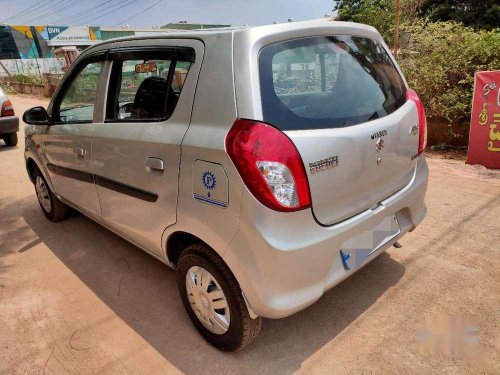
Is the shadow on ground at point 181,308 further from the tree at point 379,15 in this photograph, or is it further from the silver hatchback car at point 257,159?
the tree at point 379,15

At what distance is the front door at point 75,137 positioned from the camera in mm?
3006

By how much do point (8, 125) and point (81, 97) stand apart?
5855 mm

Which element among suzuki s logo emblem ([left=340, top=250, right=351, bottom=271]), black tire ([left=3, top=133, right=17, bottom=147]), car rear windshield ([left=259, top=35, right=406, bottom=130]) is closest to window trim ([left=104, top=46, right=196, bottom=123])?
car rear windshield ([left=259, top=35, right=406, bottom=130])

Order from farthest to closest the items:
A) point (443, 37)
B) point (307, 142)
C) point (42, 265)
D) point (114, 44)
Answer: point (443, 37)
point (42, 265)
point (114, 44)
point (307, 142)

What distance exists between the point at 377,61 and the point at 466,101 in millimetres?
3775

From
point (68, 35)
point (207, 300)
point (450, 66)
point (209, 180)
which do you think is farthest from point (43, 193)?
point (68, 35)

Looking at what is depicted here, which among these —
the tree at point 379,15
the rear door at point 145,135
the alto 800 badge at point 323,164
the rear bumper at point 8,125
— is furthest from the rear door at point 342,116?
the tree at point 379,15

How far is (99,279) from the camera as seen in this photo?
317 centimetres

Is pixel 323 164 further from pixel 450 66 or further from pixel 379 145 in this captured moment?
pixel 450 66

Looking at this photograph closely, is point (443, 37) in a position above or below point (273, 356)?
above

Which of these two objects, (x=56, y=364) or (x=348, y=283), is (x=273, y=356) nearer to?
(x=348, y=283)

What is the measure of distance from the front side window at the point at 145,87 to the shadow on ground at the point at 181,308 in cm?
128

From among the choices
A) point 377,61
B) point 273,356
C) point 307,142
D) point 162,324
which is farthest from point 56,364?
point 377,61

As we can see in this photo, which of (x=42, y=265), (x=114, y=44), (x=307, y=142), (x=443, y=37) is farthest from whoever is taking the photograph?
(x=443, y=37)
